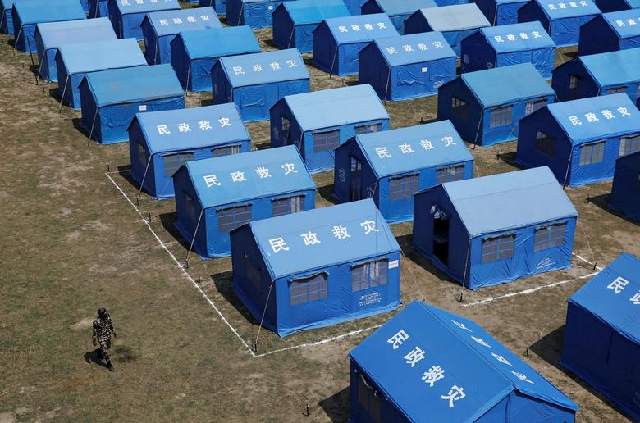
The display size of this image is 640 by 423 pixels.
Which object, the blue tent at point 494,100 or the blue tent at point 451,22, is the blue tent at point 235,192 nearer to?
the blue tent at point 494,100

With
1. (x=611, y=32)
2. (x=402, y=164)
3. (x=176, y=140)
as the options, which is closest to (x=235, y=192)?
(x=176, y=140)

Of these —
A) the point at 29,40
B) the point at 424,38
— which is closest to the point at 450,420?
the point at 424,38

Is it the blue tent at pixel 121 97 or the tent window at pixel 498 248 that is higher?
the blue tent at pixel 121 97

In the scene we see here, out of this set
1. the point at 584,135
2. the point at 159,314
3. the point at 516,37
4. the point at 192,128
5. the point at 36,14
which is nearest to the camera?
the point at 159,314

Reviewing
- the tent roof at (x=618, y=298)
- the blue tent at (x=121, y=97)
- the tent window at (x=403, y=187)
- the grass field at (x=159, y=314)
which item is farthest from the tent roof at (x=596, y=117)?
the blue tent at (x=121, y=97)

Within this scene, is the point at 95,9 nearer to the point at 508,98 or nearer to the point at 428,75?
the point at 428,75

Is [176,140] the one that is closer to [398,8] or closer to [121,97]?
[121,97]

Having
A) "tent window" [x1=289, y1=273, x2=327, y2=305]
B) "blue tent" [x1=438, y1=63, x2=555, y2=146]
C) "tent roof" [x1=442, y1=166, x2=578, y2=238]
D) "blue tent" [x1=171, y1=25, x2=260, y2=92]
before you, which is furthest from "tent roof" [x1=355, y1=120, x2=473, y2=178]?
"blue tent" [x1=171, y1=25, x2=260, y2=92]
